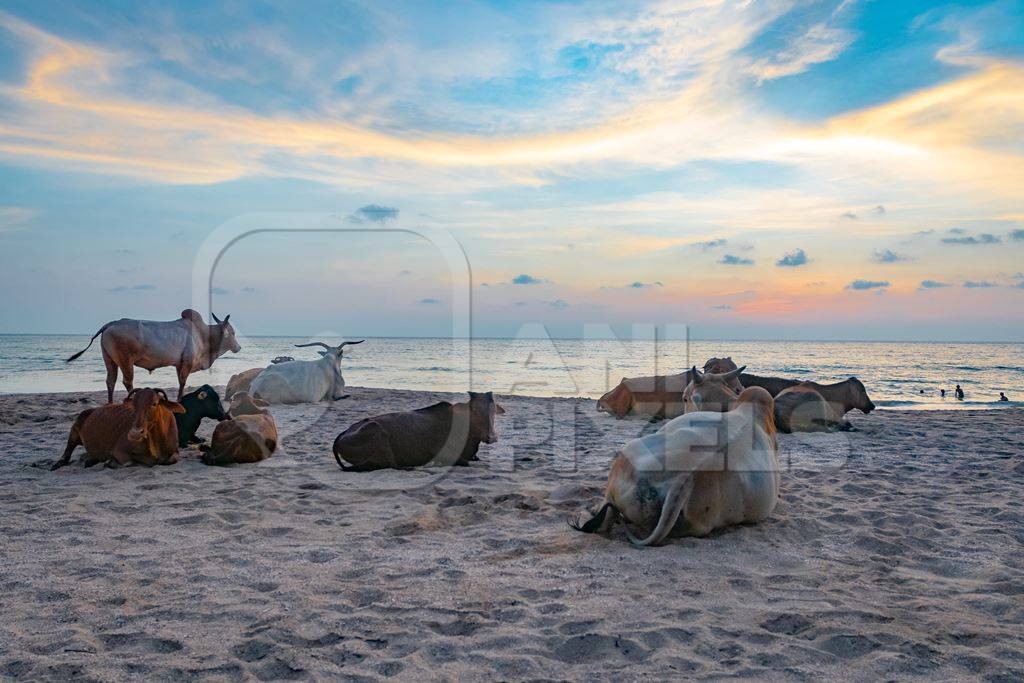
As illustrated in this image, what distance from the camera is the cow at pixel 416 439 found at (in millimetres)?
8438

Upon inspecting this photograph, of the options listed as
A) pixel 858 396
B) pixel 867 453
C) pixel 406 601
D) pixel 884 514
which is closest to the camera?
pixel 406 601

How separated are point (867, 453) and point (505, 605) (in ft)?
23.7

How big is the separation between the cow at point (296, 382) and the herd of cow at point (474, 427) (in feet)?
0.09

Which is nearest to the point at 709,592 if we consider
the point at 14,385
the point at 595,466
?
the point at 595,466

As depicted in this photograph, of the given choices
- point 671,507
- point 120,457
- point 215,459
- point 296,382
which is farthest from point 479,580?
point 296,382

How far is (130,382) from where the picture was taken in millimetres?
13391

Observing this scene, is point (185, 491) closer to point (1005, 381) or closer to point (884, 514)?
point (884, 514)

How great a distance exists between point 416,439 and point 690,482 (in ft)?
13.1

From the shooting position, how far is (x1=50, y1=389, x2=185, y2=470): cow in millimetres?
8203

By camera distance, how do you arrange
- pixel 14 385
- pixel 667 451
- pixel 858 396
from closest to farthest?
pixel 667 451, pixel 858 396, pixel 14 385

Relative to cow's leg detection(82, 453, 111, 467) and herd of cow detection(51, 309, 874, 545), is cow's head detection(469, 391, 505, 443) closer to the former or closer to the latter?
herd of cow detection(51, 309, 874, 545)

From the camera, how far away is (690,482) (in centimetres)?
540

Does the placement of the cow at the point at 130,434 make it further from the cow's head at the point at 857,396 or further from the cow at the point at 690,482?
the cow's head at the point at 857,396

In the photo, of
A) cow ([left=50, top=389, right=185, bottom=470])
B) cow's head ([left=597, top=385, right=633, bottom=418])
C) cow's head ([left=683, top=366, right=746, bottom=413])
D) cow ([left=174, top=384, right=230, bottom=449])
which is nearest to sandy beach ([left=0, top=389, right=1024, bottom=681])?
cow ([left=50, top=389, right=185, bottom=470])
